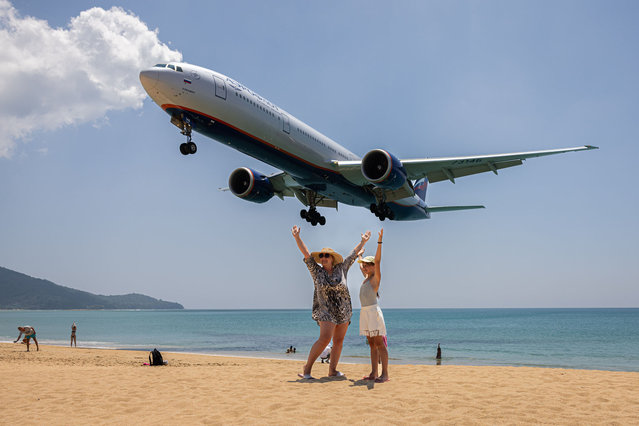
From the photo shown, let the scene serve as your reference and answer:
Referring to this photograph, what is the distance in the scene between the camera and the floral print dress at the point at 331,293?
757 centimetres

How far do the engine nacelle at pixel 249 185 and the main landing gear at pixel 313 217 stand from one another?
8.27 feet

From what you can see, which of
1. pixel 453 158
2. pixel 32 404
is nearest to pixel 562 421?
pixel 32 404

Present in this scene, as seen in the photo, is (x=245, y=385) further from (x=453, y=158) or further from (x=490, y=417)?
(x=453, y=158)

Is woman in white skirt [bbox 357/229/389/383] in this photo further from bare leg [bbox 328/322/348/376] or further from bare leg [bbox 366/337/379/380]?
bare leg [bbox 328/322/348/376]

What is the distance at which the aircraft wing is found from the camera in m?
20.8

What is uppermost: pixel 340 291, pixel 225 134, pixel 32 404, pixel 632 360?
pixel 225 134

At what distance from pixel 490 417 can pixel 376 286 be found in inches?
99.8

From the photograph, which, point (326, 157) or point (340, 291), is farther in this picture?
point (326, 157)

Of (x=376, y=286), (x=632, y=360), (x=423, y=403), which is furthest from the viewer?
(x=632, y=360)

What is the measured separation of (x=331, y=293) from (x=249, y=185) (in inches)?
713

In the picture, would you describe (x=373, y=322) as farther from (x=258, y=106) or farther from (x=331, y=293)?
(x=258, y=106)

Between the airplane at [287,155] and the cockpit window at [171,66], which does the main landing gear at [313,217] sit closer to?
the airplane at [287,155]

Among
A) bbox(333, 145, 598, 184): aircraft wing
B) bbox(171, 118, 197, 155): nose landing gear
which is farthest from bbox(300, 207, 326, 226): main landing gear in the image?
bbox(171, 118, 197, 155): nose landing gear

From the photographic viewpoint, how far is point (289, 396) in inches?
267
